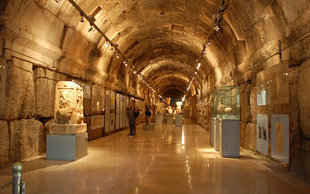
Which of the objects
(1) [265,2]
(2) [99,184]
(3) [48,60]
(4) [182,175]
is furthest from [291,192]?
(3) [48,60]

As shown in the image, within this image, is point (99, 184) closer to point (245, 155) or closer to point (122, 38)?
point (245, 155)

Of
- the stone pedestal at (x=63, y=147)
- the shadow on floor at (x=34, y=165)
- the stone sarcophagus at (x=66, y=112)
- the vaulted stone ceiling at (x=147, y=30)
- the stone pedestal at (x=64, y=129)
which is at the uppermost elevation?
the vaulted stone ceiling at (x=147, y=30)

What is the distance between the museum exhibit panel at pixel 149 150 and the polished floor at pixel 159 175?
0.08ft

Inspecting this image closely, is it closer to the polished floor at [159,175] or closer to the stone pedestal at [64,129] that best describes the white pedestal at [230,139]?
the polished floor at [159,175]

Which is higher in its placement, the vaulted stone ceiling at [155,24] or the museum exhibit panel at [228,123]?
Answer: the vaulted stone ceiling at [155,24]

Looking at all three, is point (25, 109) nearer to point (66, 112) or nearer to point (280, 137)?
point (66, 112)

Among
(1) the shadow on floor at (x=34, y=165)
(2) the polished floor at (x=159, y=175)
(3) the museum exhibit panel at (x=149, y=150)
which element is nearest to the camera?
(2) the polished floor at (x=159, y=175)

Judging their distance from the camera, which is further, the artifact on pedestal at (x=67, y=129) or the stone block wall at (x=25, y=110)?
the artifact on pedestal at (x=67, y=129)

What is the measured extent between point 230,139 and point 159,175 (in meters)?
3.30

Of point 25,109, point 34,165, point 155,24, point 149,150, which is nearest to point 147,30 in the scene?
point 155,24

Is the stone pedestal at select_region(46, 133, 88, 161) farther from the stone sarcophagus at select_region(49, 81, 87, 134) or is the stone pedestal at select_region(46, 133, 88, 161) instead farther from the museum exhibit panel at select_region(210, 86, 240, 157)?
the museum exhibit panel at select_region(210, 86, 240, 157)

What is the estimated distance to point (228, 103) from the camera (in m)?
9.30

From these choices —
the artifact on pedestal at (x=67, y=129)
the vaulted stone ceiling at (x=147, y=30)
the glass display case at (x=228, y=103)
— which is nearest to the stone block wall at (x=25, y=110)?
the vaulted stone ceiling at (x=147, y=30)

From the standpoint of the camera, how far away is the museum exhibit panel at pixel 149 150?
5.65 m
